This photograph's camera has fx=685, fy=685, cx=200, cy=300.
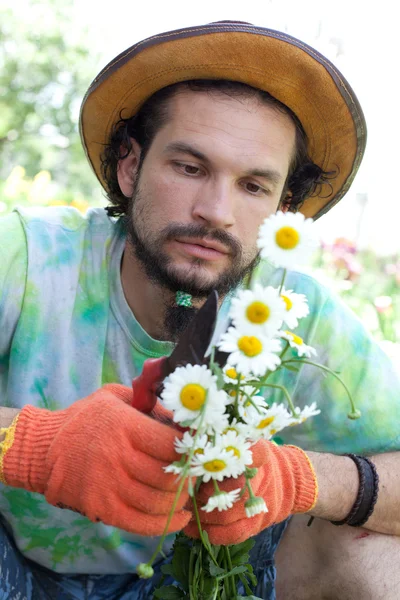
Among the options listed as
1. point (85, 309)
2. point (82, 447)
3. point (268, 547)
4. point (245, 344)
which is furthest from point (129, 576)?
point (245, 344)

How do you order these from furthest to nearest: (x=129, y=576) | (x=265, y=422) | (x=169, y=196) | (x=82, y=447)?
(x=129, y=576) < (x=169, y=196) < (x=82, y=447) < (x=265, y=422)

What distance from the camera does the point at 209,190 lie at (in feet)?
6.82

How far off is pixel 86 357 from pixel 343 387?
0.86m

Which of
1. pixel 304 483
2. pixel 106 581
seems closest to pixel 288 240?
pixel 304 483

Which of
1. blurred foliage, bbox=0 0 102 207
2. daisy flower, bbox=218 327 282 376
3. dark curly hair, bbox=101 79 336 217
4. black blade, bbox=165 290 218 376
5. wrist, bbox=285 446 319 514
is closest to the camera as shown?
daisy flower, bbox=218 327 282 376

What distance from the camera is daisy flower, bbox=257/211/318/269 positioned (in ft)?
4.19

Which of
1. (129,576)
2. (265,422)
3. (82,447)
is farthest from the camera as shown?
(129,576)

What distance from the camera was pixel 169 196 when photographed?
214cm

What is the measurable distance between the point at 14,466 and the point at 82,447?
0.20 meters

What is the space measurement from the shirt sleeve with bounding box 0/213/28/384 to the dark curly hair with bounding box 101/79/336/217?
447 mm

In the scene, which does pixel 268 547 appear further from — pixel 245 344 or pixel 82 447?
pixel 245 344

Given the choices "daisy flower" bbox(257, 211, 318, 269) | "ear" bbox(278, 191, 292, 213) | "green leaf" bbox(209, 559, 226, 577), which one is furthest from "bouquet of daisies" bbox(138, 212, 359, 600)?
"ear" bbox(278, 191, 292, 213)

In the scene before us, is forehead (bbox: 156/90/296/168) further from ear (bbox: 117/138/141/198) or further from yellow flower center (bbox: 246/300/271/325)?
yellow flower center (bbox: 246/300/271/325)

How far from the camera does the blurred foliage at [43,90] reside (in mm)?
13430
